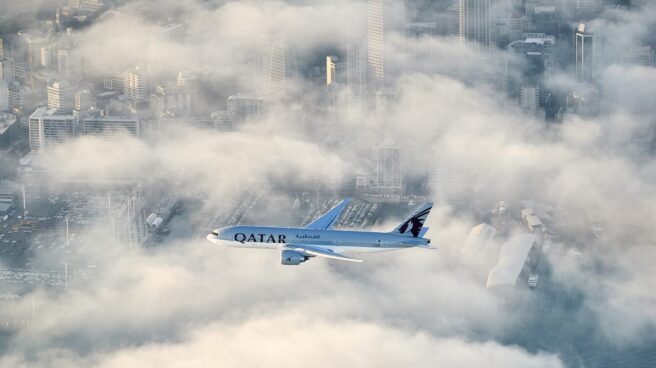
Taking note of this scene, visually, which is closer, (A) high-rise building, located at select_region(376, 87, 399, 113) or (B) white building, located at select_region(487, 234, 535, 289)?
(B) white building, located at select_region(487, 234, 535, 289)

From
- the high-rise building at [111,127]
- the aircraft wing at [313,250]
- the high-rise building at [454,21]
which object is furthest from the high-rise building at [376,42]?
the aircraft wing at [313,250]

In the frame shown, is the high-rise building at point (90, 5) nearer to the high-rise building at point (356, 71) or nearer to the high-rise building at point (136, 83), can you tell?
the high-rise building at point (136, 83)

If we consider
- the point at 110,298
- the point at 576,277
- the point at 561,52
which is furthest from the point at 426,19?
the point at 110,298

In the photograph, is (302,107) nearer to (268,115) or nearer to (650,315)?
(268,115)

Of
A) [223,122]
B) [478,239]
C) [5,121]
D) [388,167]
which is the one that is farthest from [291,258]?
[5,121]

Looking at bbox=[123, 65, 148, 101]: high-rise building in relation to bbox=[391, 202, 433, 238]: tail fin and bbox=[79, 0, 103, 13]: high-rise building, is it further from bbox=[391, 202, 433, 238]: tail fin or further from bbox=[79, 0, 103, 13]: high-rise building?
bbox=[391, 202, 433, 238]: tail fin

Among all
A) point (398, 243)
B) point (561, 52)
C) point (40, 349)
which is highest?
point (561, 52)

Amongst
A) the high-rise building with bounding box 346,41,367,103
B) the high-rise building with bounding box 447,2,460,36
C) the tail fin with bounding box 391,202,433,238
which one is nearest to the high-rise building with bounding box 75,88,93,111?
the high-rise building with bounding box 346,41,367,103
